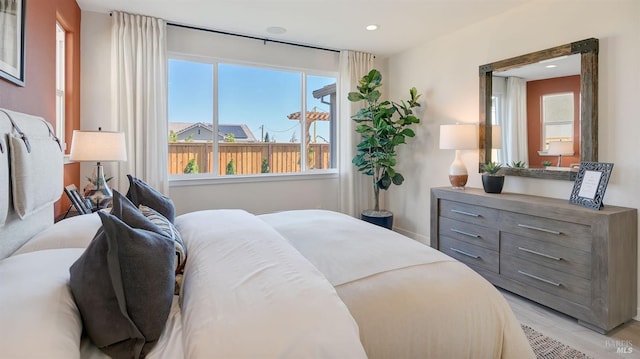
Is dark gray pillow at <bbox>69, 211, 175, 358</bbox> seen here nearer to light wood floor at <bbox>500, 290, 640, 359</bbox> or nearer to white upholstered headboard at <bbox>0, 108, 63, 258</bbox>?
white upholstered headboard at <bbox>0, 108, 63, 258</bbox>

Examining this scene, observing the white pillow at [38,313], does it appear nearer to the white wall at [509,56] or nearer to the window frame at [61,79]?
the window frame at [61,79]

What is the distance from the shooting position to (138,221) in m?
1.19

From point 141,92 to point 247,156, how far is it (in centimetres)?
133

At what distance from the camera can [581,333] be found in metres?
2.27

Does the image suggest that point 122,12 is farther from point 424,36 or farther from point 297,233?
point 424,36

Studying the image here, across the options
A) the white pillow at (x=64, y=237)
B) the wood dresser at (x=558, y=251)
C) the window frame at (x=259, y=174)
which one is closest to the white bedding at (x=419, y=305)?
the white pillow at (x=64, y=237)

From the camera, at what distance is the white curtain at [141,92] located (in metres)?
3.33

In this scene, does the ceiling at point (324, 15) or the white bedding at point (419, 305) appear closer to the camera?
the white bedding at point (419, 305)

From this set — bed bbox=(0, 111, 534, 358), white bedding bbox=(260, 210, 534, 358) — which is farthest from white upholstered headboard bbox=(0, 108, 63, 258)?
white bedding bbox=(260, 210, 534, 358)

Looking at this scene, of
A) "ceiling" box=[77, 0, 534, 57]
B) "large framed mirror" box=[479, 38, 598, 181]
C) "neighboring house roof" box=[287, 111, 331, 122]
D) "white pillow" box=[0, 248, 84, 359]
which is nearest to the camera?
"white pillow" box=[0, 248, 84, 359]

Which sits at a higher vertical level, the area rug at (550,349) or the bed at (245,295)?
the bed at (245,295)

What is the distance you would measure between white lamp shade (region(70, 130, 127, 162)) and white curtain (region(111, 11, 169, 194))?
80cm

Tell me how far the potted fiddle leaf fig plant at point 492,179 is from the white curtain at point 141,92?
124 inches

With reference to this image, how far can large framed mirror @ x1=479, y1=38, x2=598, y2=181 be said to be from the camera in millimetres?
2670
